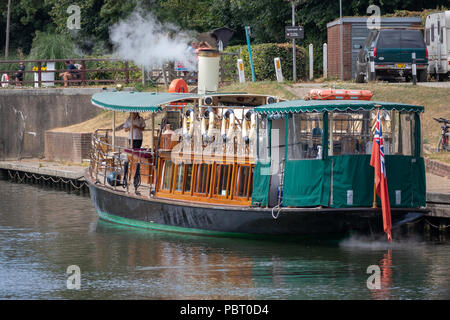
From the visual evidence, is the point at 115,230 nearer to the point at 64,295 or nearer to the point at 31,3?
the point at 64,295

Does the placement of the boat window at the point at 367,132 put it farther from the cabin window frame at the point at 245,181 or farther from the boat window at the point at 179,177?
the boat window at the point at 179,177

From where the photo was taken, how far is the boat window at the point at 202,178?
20.0 meters

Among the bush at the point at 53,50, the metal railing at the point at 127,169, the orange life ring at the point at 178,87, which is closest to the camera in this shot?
the metal railing at the point at 127,169

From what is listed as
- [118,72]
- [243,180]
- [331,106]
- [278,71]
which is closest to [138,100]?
[243,180]

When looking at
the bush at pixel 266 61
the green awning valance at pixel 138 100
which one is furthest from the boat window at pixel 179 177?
the bush at pixel 266 61

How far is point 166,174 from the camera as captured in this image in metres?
21.0

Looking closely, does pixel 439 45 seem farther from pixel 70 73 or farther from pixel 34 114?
pixel 34 114

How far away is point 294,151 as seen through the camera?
60.3 ft

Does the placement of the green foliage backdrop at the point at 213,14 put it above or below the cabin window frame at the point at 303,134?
above

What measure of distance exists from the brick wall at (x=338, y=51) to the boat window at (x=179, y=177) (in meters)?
16.8

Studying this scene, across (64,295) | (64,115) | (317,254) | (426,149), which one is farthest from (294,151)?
(64,115)

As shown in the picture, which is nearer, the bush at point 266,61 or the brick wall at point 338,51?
the bush at point 266,61

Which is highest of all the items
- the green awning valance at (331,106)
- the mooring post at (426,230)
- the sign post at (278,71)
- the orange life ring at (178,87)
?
the sign post at (278,71)

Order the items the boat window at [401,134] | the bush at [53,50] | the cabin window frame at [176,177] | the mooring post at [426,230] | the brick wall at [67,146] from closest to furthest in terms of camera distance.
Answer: the boat window at [401,134], the mooring post at [426,230], the cabin window frame at [176,177], the brick wall at [67,146], the bush at [53,50]
